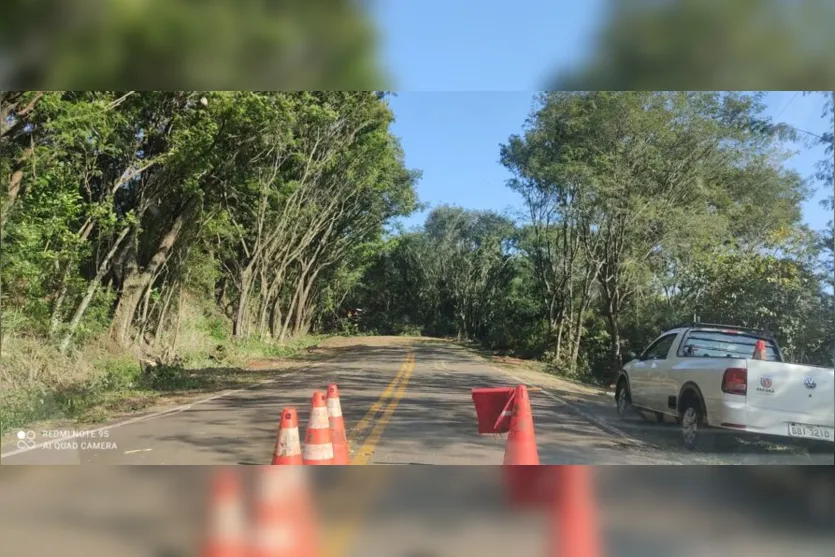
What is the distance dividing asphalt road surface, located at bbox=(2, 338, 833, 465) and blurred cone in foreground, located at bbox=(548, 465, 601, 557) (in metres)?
0.12

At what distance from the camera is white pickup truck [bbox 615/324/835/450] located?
14.7ft

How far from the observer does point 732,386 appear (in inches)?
179

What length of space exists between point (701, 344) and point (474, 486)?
194 cm

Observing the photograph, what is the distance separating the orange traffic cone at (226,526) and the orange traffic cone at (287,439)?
0.37 meters

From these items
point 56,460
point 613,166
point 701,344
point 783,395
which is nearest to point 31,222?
point 56,460

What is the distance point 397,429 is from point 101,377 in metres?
2.83

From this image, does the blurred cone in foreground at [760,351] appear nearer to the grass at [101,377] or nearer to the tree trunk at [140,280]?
the grass at [101,377]

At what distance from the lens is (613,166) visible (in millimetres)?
5066
